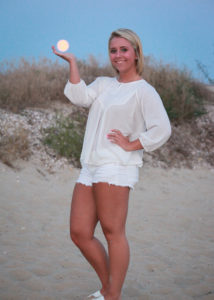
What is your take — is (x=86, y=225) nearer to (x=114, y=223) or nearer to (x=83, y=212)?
(x=83, y=212)

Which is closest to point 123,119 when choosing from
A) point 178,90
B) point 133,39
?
point 133,39

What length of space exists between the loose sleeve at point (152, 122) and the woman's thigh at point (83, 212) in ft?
1.67

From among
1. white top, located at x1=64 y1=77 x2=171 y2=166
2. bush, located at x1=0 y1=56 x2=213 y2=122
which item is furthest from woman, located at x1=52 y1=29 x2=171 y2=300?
bush, located at x1=0 y1=56 x2=213 y2=122

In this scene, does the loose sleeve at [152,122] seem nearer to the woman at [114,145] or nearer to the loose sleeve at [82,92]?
the woman at [114,145]

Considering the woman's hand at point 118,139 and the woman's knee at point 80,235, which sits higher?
the woman's hand at point 118,139

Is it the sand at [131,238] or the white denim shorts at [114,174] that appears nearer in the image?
the white denim shorts at [114,174]

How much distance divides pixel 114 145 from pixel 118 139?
0.05 metres

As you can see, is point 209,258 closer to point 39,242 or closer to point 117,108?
point 39,242

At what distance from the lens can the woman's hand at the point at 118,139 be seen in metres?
2.30

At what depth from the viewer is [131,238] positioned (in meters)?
4.97

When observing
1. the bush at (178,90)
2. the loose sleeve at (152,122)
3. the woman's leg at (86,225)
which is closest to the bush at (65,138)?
the bush at (178,90)

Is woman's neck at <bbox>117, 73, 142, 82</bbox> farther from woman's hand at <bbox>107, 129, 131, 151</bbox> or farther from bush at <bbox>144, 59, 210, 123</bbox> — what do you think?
bush at <bbox>144, 59, 210, 123</bbox>

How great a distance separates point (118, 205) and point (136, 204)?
4.36m

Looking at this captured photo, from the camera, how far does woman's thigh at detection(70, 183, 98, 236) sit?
241cm
